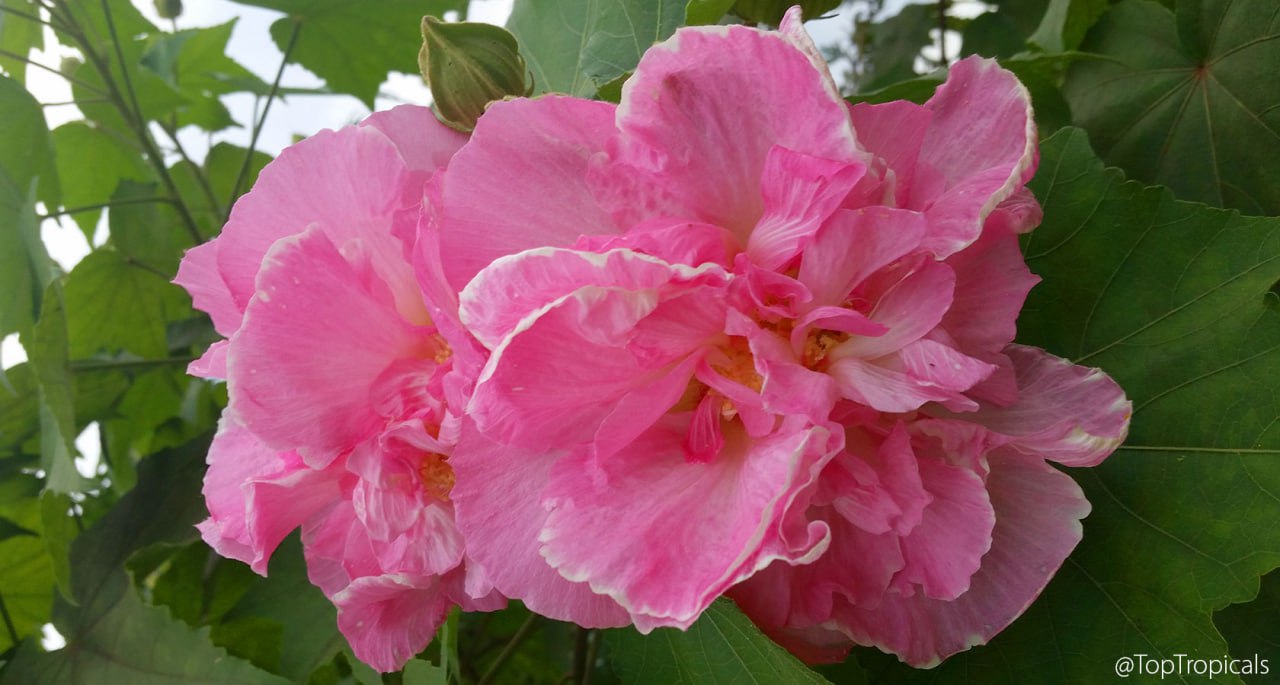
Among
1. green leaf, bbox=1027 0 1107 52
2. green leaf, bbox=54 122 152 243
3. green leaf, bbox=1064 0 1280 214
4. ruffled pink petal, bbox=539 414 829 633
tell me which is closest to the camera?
ruffled pink petal, bbox=539 414 829 633

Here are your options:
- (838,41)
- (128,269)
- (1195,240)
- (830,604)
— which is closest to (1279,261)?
(1195,240)

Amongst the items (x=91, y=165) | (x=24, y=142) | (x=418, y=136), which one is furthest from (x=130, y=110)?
(x=418, y=136)

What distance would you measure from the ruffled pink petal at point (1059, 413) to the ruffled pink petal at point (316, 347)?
0.23m

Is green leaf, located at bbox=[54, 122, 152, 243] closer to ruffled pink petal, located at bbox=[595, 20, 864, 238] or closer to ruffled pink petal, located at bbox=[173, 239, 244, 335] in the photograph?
ruffled pink petal, located at bbox=[173, 239, 244, 335]

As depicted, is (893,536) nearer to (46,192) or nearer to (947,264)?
(947,264)

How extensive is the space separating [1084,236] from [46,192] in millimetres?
889

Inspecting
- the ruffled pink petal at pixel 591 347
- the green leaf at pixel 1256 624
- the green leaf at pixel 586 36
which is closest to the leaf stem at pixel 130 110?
the green leaf at pixel 586 36

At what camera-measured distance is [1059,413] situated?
14.0 inches

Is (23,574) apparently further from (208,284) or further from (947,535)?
(947,535)

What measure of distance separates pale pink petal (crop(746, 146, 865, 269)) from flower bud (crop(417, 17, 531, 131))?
163 mm

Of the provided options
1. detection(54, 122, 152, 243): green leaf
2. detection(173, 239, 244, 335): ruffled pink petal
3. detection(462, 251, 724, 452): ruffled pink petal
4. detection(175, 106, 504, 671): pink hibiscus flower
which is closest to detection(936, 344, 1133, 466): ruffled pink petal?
detection(462, 251, 724, 452): ruffled pink petal

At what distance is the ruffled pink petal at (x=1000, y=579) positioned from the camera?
35cm

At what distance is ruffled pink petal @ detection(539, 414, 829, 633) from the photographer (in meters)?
0.31

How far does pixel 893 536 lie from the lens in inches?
13.7
